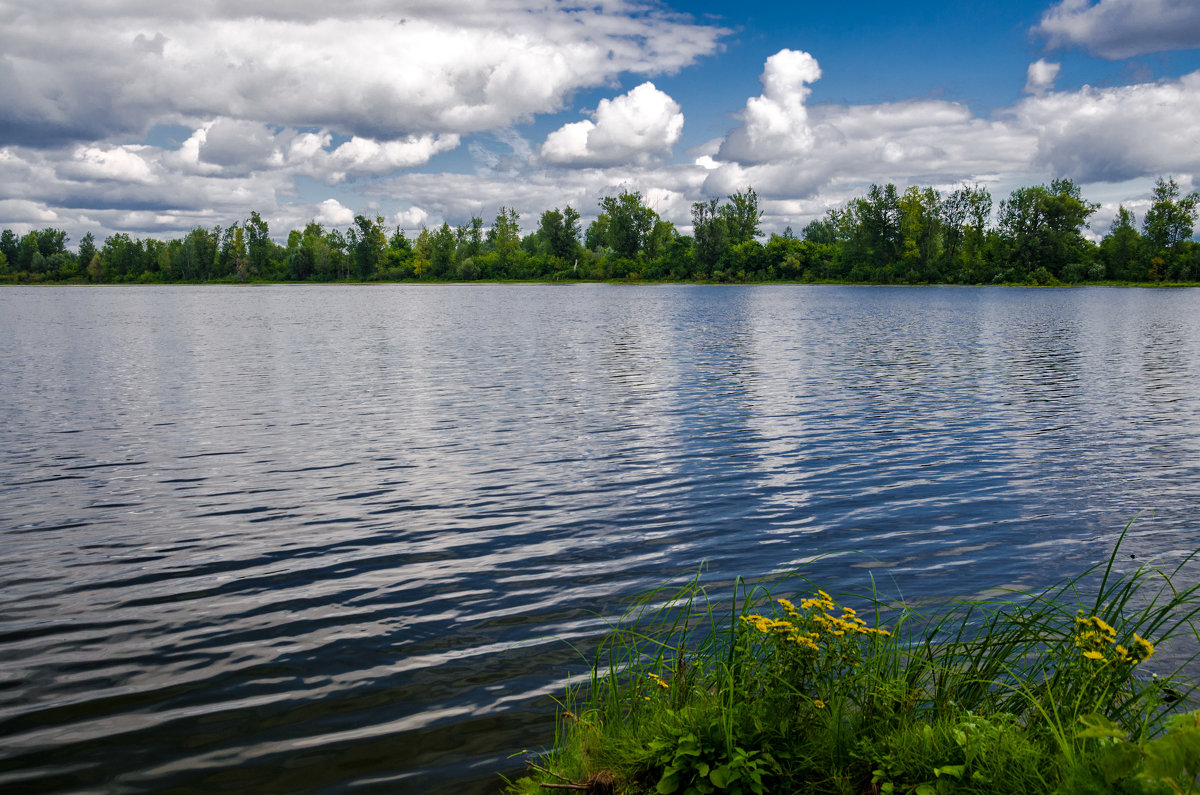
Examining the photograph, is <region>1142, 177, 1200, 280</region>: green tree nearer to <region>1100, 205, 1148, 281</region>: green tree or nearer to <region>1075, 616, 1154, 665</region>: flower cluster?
<region>1100, 205, 1148, 281</region>: green tree

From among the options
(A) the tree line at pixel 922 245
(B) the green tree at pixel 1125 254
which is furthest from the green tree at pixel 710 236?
(B) the green tree at pixel 1125 254

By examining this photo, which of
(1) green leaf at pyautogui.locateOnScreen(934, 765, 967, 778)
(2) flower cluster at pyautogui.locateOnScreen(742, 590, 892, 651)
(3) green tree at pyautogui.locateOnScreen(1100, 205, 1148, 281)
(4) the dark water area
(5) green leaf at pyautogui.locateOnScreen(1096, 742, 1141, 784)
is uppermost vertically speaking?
(3) green tree at pyautogui.locateOnScreen(1100, 205, 1148, 281)

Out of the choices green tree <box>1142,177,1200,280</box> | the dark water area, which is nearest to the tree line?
green tree <box>1142,177,1200,280</box>

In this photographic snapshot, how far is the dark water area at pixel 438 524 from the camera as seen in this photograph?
21.9ft

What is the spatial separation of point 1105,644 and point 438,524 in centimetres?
919

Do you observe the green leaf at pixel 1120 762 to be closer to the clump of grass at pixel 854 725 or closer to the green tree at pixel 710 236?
the clump of grass at pixel 854 725

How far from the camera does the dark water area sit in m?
6.66

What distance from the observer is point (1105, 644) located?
203 inches

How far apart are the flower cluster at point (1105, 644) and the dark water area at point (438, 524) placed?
4136 millimetres

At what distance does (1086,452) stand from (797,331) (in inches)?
1367

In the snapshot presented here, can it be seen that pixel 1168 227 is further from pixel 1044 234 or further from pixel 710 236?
pixel 710 236

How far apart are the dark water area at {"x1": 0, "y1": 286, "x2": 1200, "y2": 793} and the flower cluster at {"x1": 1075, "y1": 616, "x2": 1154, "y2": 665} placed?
13.6 ft

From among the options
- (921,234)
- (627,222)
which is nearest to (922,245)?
(921,234)

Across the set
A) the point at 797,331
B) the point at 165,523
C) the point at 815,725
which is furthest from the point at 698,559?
the point at 797,331
